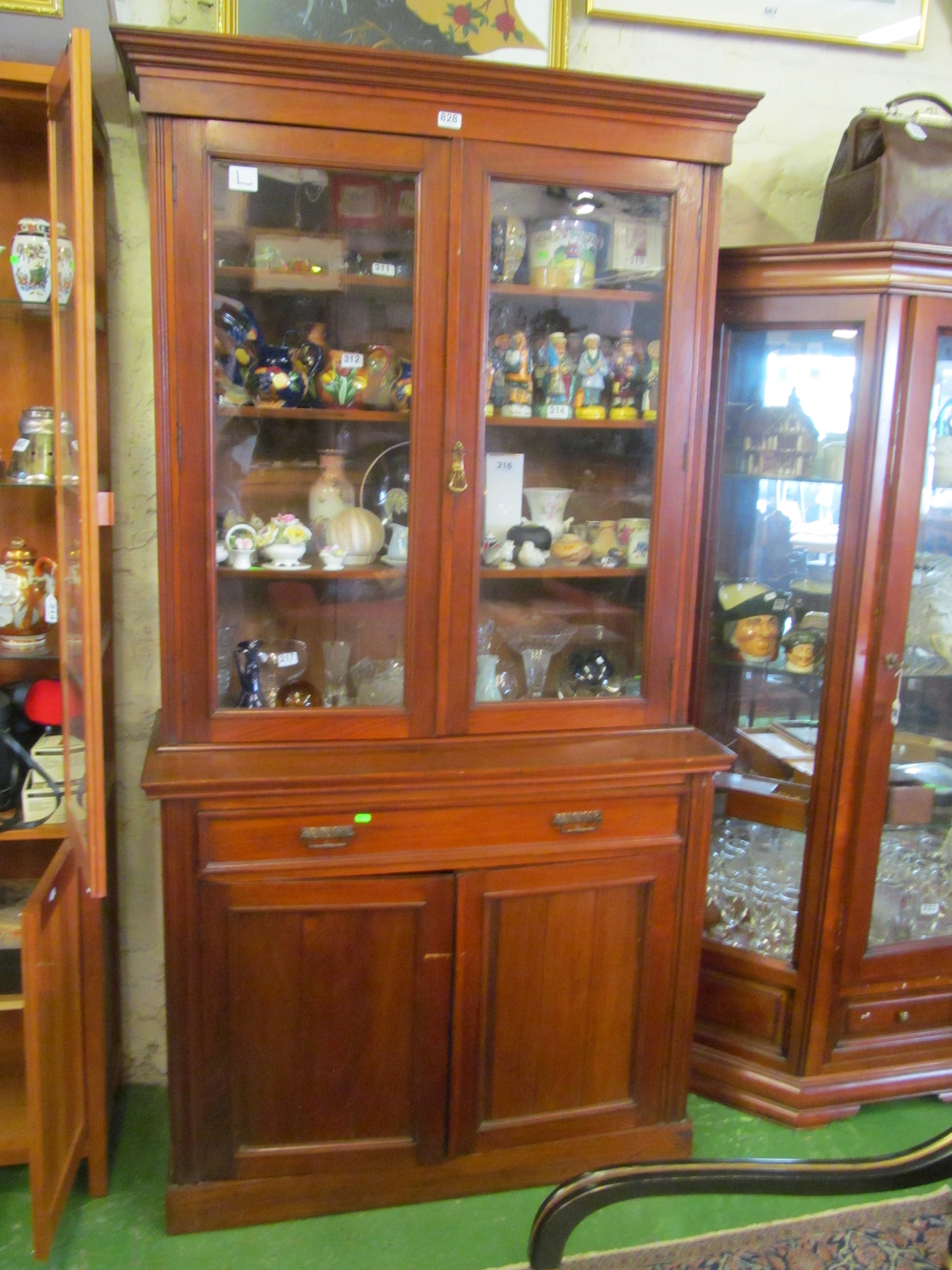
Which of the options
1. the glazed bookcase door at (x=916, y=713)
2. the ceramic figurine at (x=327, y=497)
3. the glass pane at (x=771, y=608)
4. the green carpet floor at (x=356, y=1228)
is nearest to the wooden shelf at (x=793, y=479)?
the glass pane at (x=771, y=608)

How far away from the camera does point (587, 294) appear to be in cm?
185

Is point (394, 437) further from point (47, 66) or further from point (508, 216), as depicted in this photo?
point (47, 66)

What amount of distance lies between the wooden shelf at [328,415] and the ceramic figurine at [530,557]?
0.34m

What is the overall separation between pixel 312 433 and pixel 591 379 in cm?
55

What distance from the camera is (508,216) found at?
1.75 m

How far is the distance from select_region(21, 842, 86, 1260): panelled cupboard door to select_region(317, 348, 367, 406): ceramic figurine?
929 millimetres

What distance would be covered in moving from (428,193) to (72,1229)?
197 cm

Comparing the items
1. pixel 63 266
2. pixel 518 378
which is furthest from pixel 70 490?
pixel 518 378

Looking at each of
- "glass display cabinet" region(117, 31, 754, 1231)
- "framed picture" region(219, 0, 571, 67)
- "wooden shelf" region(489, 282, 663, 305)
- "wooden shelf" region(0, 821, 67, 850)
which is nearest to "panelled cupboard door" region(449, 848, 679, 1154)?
"glass display cabinet" region(117, 31, 754, 1231)

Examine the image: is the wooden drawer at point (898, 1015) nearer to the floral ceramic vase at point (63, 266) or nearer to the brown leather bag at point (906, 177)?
the brown leather bag at point (906, 177)

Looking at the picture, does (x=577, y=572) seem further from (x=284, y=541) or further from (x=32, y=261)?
(x=32, y=261)

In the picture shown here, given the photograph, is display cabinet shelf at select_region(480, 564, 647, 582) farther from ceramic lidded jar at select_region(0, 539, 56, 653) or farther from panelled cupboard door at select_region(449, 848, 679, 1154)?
ceramic lidded jar at select_region(0, 539, 56, 653)

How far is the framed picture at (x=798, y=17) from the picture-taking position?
2121 mm

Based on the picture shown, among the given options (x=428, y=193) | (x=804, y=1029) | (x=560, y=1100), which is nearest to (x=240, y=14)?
(x=428, y=193)
